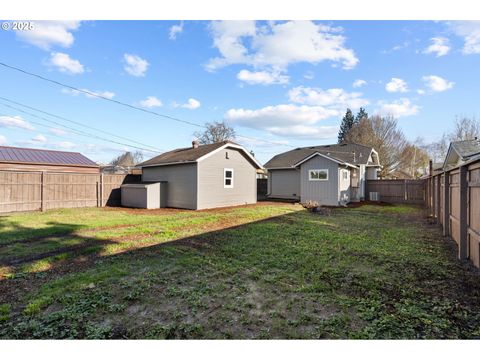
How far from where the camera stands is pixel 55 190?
1341 cm

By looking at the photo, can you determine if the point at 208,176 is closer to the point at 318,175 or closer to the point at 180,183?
the point at 180,183

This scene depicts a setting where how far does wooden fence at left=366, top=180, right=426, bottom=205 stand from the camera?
17812mm

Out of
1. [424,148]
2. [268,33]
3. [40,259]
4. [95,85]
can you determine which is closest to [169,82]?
[95,85]

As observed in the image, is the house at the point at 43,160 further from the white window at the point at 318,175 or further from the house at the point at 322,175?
the white window at the point at 318,175

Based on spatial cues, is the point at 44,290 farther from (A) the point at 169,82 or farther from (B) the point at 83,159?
(B) the point at 83,159

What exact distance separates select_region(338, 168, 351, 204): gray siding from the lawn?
9.35 m

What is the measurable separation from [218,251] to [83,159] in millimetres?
20363

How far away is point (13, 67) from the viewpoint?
12.1m

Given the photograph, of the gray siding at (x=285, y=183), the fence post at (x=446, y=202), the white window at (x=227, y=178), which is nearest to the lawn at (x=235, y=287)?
the fence post at (x=446, y=202)

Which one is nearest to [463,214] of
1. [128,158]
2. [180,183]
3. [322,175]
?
[322,175]

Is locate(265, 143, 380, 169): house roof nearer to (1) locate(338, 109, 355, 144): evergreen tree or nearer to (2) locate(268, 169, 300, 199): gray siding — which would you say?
(2) locate(268, 169, 300, 199): gray siding

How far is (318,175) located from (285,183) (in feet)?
14.3

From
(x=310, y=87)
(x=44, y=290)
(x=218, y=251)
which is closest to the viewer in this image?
(x=44, y=290)

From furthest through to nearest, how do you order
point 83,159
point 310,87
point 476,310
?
point 83,159
point 310,87
point 476,310
